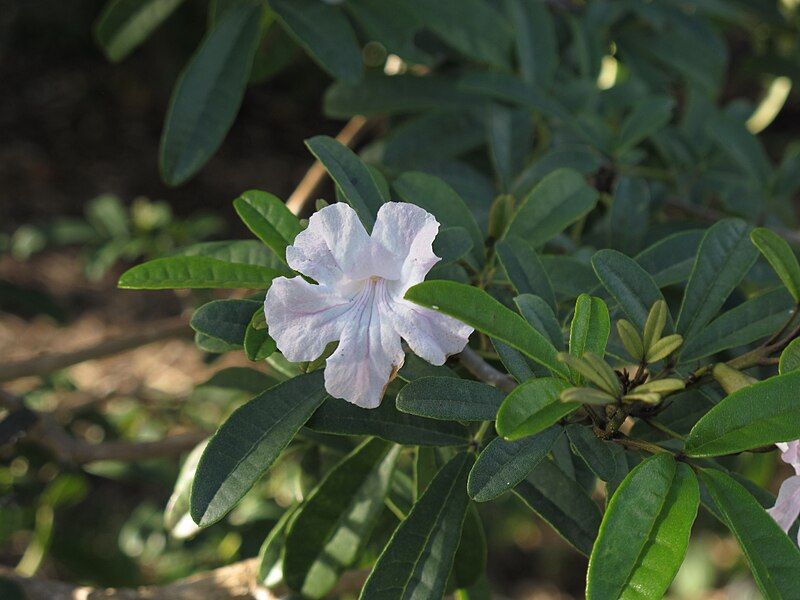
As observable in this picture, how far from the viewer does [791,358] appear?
0.69m

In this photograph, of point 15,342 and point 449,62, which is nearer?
point 449,62

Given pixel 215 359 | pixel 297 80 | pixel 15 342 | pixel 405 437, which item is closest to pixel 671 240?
pixel 405 437

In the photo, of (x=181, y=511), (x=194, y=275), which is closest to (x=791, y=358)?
(x=194, y=275)

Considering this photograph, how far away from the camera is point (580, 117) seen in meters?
1.28

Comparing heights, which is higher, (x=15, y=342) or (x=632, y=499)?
(x=632, y=499)

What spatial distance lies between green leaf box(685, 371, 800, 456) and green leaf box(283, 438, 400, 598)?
378 millimetres

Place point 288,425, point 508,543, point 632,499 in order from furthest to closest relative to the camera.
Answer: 1. point 508,543
2. point 288,425
3. point 632,499

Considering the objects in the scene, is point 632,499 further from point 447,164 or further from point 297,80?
point 297,80

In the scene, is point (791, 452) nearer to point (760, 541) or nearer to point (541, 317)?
point (760, 541)

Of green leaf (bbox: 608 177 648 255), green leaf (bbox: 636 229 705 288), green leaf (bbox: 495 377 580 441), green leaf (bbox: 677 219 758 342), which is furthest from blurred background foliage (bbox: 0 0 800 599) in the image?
green leaf (bbox: 495 377 580 441)

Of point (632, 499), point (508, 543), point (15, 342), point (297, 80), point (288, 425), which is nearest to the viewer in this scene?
point (632, 499)

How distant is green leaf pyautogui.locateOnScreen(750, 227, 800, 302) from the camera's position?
75 cm

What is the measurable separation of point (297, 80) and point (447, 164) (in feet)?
9.00

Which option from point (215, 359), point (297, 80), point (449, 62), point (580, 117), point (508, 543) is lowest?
point (508, 543)
